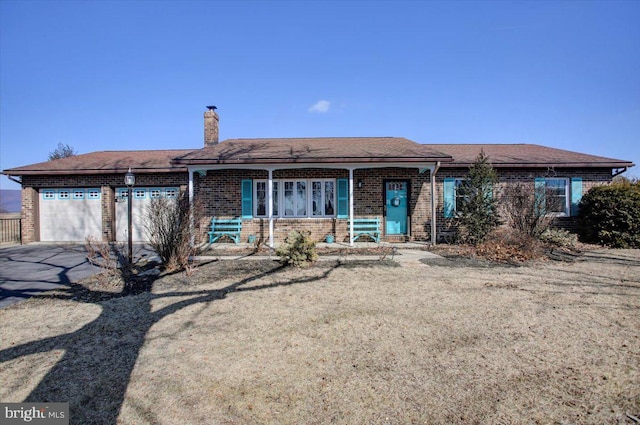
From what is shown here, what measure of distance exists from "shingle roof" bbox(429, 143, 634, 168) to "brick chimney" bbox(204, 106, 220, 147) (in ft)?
30.6

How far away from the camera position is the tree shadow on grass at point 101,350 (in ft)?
9.02

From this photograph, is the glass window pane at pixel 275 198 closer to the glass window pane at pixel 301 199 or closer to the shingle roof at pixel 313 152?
the glass window pane at pixel 301 199

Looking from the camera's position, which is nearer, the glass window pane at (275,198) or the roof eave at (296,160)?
the roof eave at (296,160)

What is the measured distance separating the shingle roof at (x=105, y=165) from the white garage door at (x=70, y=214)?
0.84m

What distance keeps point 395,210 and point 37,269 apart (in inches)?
409

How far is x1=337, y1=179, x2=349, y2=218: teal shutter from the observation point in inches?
464

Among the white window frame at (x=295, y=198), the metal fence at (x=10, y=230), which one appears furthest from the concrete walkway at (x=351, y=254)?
the metal fence at (x=10, y=230)

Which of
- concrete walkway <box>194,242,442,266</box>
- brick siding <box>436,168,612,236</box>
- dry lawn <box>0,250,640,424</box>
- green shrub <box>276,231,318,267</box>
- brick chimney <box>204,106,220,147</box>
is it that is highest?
brick chimney <box>204,106,220,147</box>

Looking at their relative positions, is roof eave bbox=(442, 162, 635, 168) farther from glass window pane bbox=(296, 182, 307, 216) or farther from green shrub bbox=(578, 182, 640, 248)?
glass window pane bbox=(296, 182, 307, 216)

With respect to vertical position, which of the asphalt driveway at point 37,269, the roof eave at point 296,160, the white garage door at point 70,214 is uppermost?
the roof eave at point 296,160

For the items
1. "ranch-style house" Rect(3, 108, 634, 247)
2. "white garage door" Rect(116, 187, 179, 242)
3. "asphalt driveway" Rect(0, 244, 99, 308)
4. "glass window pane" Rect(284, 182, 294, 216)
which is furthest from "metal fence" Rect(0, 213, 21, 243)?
"glass window pane" Rect(284, 182, 294, 216)

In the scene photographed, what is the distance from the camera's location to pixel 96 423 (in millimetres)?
2459

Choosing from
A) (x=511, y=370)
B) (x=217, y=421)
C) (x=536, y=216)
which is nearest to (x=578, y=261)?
(x=536, y=216)

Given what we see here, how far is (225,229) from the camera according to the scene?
1168cm
